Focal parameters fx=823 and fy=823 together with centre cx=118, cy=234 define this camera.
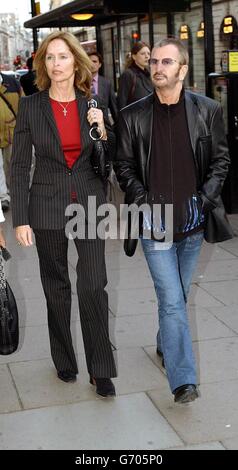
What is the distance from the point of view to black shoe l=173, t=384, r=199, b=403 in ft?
14.0

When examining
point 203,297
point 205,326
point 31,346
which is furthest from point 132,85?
point 31,346

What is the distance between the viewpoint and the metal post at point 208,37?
396 inches

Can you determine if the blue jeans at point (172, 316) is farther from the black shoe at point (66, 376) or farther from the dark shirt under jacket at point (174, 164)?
the black shoe at point (66, 376)

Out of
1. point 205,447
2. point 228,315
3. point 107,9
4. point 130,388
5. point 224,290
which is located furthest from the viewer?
point 107,9

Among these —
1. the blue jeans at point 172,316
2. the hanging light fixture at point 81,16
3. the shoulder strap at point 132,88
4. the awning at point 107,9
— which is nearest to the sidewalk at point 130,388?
the blue jeans at point 172,316

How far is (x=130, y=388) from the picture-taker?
462cm

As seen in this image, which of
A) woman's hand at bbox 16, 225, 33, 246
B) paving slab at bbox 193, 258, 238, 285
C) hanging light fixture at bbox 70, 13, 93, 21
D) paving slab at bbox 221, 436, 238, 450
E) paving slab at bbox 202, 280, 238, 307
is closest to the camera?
paving slab at bbox 221, 436, 238, 450

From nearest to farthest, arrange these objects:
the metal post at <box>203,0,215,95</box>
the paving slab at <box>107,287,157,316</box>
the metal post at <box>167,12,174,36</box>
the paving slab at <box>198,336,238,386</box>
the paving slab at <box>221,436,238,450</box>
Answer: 1. the paving slab at <box>221,436,238,450</box>
2. the paving slab at <box>198,336,238,386</box>
3. the paving slab at <box>107,287,157,316</box>
4. the metal post at <box>203,0,215,95</box>
5. the metal post at <box>167,12,174,36</box>

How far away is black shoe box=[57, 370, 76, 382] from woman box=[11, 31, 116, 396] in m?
0.18

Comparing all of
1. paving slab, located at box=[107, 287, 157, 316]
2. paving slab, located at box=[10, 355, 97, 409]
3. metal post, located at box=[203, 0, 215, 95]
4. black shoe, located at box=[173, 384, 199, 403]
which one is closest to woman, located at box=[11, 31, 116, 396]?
paving slab, located at box=[10, 355, 97, 409]

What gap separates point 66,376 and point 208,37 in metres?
6.35

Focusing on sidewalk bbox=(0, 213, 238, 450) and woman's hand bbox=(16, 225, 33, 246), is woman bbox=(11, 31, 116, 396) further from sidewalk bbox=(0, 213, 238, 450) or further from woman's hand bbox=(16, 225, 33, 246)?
sidewalk bbox=(0, 213, 238, 450)

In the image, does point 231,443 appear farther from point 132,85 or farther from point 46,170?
point 132,85

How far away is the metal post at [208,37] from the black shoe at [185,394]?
621 cm
